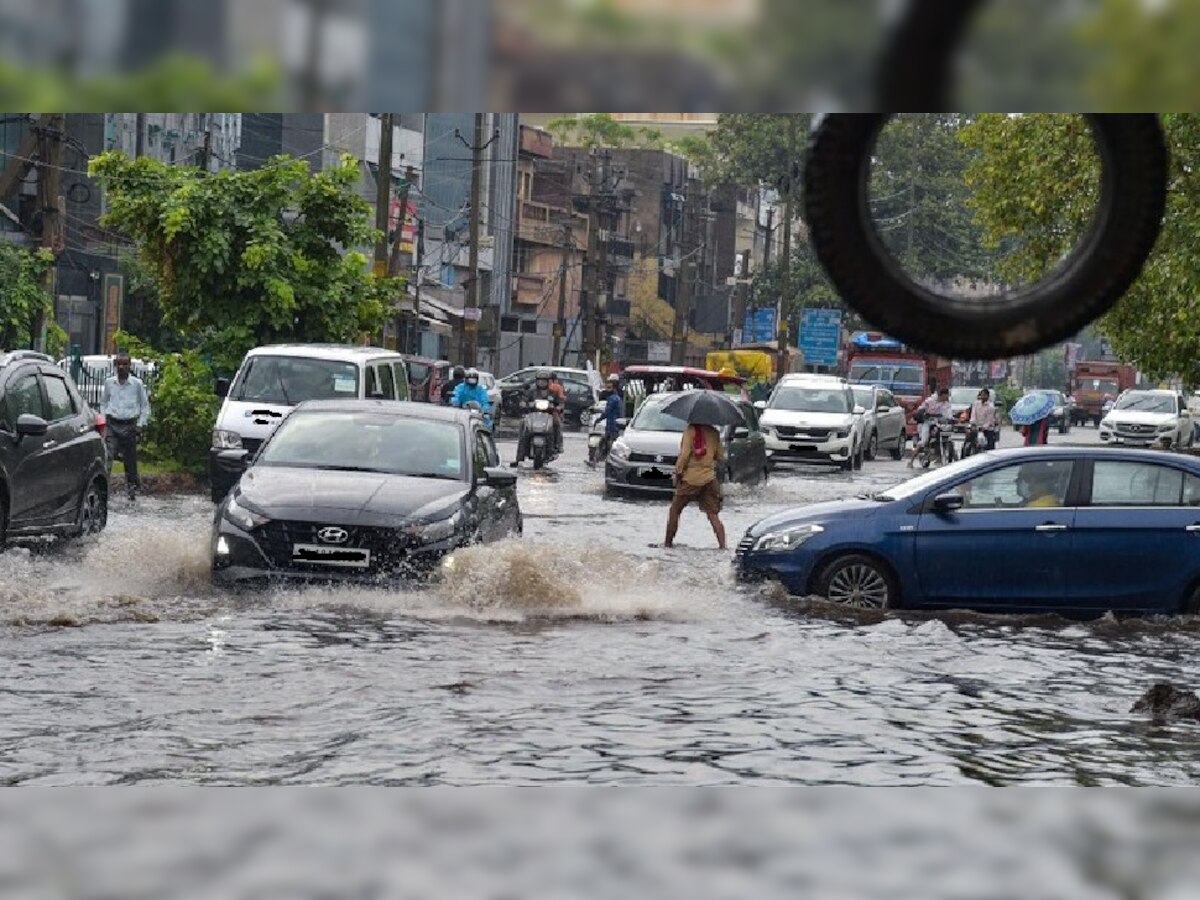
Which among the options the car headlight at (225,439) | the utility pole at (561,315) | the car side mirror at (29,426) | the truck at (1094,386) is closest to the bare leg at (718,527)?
the car headlight at (225,439)

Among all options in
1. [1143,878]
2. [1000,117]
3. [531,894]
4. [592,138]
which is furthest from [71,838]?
[592,138]

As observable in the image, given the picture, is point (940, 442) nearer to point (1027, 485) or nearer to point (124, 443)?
point (124, 443)

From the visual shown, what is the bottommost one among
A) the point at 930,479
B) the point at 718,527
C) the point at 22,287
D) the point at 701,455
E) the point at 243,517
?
the point at 718,527

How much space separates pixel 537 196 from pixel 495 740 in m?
73.0

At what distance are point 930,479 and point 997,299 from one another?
12.1m

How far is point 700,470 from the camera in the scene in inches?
817

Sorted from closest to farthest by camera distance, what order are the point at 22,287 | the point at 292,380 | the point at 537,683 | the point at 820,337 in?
the point at 537,683 → the point at 292,380 → the point at 22,287 → the point at 820,337

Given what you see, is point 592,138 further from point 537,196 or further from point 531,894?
point 531,894

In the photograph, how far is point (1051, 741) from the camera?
11.9 metres

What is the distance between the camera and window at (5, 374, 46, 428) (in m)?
16.3

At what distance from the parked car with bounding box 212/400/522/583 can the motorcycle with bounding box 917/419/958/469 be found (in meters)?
21.6

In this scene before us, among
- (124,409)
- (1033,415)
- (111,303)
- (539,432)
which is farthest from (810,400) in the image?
(111,303)

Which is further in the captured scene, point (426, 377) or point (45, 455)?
point (426, 377)

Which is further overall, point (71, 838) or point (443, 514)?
point (443, 514)
